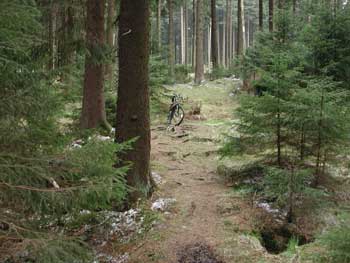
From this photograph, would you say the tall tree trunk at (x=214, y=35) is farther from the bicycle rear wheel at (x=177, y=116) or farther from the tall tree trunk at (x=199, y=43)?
the bicycle rear wheel at (x=177, y=116)

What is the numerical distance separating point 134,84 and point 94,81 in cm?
354

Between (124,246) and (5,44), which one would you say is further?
(124,246)

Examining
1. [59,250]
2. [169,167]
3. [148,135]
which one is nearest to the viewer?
[59,250]

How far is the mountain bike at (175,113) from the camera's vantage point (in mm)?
13969

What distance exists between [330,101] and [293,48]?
11.3 feet

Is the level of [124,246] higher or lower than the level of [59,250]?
lower

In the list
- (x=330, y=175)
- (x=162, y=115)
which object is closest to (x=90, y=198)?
(x=330, y=175)

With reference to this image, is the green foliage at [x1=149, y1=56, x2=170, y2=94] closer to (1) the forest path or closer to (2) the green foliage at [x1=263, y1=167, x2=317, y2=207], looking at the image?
(1) the forest path

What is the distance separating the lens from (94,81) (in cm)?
1038

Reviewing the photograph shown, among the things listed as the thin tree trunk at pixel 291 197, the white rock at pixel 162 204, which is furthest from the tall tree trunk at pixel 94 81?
the thin tree trunk at pixel 291 197

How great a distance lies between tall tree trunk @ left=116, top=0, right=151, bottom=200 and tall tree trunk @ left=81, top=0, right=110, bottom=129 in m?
3.00

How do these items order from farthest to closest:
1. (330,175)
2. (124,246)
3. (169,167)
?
1. (169,167)
2. (330,175)
3. (124,246)

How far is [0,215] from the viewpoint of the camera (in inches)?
170

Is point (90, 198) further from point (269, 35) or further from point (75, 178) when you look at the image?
point (269, 35)
